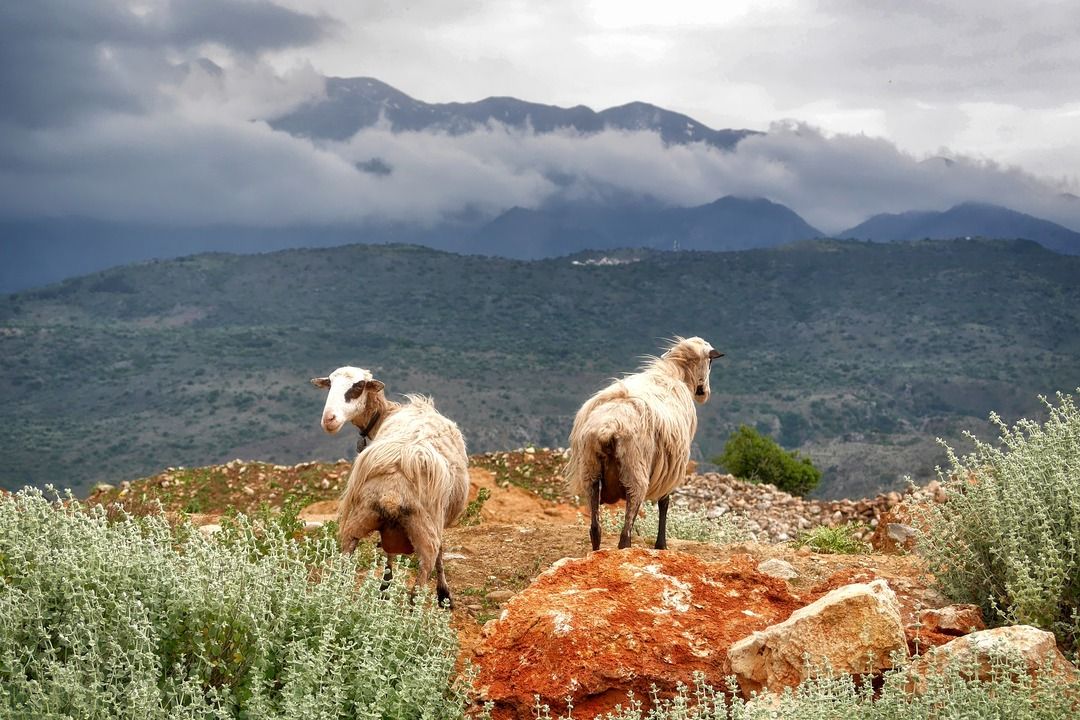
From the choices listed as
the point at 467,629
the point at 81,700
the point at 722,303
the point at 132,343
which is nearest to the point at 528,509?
the point at 467,629

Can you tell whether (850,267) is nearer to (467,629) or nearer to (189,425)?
(189,425)

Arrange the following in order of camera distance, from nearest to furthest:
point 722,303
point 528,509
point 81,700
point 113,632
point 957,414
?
point 81,700
point 113,632
point 528,509
point 957,414
point 722,303

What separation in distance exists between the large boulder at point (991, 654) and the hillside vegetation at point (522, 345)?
44486 mm

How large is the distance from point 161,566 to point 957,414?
2758 inches

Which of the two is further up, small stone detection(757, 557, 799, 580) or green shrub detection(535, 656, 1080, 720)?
green shrub detection(535, 656, 1080, 720)

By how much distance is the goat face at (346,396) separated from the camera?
909 cm

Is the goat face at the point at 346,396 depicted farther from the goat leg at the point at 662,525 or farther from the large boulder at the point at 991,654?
the large boulder at the point at 991,654

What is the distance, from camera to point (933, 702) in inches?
186

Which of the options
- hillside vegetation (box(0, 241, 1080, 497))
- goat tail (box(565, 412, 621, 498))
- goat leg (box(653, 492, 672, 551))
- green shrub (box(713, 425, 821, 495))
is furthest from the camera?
hillside vegetation (box(0, 241, 1080, 497))

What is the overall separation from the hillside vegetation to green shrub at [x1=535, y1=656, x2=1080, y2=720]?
4502 cm

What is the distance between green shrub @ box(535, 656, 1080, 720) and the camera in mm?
4684

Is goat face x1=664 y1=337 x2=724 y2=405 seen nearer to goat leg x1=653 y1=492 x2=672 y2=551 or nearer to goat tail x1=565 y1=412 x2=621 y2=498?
goat leg x1=653 y1=492 x2=672 y2=551

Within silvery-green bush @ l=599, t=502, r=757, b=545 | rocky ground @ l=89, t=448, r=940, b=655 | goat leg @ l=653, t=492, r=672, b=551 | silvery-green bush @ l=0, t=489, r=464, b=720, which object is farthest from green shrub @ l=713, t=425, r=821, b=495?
silvery-green bush @ l=0, t=489, r=464, b=720

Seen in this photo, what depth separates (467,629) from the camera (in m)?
8.24
